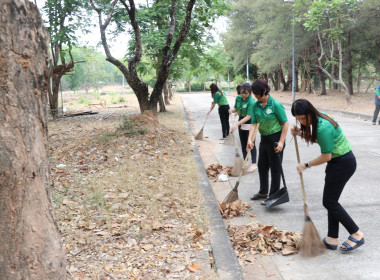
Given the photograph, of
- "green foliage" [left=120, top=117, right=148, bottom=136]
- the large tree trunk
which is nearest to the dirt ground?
"green foliage" [left=120, top=117, right=148, bottom=136]

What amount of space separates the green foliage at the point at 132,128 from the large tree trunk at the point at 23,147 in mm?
6559

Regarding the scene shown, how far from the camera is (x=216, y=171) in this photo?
7.10m

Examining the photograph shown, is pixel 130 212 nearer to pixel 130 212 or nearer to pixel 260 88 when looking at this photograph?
pixel 130 212

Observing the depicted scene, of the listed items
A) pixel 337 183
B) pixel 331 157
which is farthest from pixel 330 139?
pixel 337 183

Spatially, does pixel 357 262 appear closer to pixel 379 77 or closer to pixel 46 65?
pixel 46 65

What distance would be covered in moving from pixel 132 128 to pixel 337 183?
20.2 ft

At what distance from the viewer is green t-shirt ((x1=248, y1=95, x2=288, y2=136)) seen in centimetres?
492

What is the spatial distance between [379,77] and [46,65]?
37.1 meters

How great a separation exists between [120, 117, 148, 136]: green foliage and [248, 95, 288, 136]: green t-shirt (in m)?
4.43

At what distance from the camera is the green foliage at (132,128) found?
29.0 ft

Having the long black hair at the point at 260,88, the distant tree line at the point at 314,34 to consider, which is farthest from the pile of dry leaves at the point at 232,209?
the distant tree line at the point at 314,34

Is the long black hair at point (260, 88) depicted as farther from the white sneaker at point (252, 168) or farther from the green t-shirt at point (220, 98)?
the green t-shirt at point (220, 98)

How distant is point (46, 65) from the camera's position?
2.24m

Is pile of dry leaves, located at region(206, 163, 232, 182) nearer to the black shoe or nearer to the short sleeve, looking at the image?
the black shoe
